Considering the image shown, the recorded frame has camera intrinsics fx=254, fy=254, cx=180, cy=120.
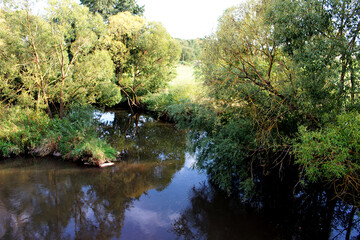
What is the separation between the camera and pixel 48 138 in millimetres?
13266

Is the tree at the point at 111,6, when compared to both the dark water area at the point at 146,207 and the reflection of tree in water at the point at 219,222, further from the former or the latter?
the reflection of tree in water at the point at 219,222

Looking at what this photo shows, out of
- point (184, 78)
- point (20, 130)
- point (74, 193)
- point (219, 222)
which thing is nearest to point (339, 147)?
point (219, 222)

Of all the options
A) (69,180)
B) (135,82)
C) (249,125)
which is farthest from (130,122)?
(249,125)

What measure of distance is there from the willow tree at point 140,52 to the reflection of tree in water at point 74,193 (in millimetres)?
10916

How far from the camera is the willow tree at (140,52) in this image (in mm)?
22277

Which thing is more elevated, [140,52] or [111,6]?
[111,6]

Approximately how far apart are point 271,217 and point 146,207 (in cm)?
437

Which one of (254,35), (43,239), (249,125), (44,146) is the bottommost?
(43,239)

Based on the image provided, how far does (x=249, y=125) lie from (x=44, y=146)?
10.4 meters

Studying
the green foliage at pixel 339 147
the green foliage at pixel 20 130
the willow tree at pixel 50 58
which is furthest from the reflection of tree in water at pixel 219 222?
the willow tree at pixel 50 58

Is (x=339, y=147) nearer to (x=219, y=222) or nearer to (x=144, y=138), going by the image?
(x=219, y=222)

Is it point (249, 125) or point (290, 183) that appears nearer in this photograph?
point (249, 125)

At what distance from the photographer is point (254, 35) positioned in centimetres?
895

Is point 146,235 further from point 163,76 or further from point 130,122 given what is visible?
point 163,76
